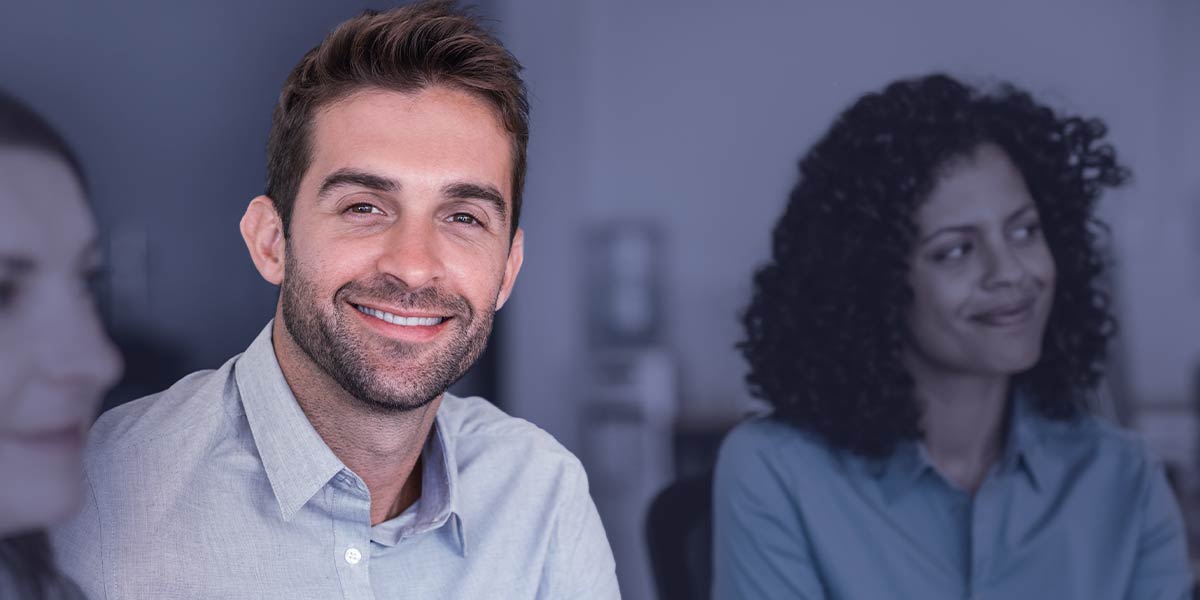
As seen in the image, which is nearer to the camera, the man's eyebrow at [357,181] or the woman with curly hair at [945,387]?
the man's eyebrow at [357,181]

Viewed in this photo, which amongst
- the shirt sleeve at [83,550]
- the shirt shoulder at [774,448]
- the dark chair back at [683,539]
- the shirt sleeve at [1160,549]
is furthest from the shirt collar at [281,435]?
the shirt sleeve at [1160,549]

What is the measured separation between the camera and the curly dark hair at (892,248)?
1.73 metres

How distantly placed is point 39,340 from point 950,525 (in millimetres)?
1447

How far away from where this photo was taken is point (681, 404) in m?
1.98

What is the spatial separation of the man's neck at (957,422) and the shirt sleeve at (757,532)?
0.90 feet

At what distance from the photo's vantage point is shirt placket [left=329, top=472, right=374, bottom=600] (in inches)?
52.1

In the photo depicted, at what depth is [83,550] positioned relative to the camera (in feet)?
4.07

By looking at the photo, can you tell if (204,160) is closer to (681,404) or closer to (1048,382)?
(681,404)

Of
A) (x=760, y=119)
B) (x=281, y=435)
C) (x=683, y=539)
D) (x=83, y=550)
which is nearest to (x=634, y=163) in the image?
(x=760, y=119)

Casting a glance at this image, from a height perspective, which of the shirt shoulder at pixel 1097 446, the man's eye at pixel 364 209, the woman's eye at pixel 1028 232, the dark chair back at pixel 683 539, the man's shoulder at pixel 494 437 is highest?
the woman's eye at pixel 1028 232

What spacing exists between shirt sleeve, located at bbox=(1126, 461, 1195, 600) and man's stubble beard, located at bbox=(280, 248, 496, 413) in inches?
48.7

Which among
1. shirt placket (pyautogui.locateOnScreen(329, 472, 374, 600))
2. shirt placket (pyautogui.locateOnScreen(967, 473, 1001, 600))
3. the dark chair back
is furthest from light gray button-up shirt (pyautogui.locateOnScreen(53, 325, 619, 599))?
shirt placket (pyautogui.locateOnScreen(967, 473, 1001, 600))

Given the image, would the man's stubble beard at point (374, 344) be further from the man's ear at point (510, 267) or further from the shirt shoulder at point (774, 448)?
the shirt shoulder at point (774, 448)

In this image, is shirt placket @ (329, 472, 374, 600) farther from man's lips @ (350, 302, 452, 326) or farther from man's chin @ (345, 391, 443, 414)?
man's lips @ (350, 302, 452, 326)
